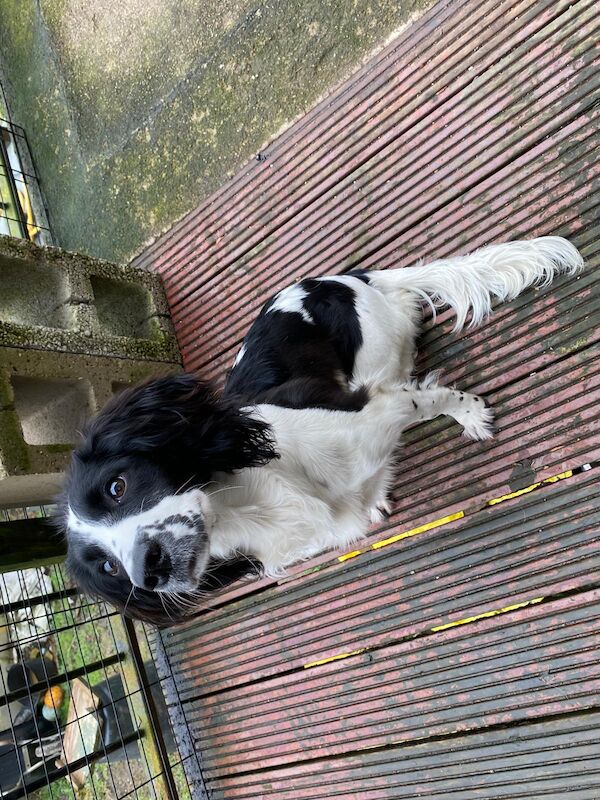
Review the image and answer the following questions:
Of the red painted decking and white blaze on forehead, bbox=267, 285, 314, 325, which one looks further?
white blaze on forehead, bbox=267, 285, 314, 325

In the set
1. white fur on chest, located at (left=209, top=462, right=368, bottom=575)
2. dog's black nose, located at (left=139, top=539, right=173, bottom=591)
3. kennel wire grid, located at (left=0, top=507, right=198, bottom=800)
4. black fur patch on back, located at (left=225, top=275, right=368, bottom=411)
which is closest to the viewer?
dog's black nose, located at (left=139, top=539, right=173, bottom=591)

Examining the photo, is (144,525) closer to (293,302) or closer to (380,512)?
(293,302)

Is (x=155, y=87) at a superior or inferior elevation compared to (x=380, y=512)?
superior

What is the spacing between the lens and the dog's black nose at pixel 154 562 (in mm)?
1612

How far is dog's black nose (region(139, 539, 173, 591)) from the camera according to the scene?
1.61 m

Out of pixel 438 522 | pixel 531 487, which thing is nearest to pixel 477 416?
pixel 531 487

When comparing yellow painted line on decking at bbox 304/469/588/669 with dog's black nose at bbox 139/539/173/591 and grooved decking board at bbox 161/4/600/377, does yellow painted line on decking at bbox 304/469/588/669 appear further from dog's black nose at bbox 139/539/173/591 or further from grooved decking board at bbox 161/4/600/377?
dog's black nose at bbox 139/539/173/591

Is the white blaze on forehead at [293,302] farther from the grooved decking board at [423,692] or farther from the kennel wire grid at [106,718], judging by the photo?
the kennel wire grid at [106,718]

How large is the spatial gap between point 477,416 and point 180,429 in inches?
48.8

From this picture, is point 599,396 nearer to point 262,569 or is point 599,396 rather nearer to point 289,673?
point 262,569

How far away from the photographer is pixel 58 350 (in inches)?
116

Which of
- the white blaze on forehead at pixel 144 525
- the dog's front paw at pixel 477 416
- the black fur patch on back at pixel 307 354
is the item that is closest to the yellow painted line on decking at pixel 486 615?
the dog's front paw at pixel 477 416

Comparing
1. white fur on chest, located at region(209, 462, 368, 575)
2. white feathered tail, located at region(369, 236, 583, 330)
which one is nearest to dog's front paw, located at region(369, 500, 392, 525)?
white fur on chest, located at region(209, 462, 368, 575)

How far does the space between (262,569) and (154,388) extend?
0.78m
